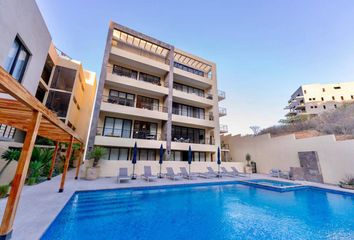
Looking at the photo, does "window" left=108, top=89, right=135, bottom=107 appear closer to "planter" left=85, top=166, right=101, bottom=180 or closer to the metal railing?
"planter" left=85, top=166, right=101, bottom=180

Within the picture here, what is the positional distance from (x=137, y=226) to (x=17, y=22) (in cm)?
891

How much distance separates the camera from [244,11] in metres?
13.6

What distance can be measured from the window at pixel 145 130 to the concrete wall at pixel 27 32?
1042 centimetres

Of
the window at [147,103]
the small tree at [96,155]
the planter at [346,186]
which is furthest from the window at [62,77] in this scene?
the planter at [346,186]

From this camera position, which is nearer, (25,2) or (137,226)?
(137,226)

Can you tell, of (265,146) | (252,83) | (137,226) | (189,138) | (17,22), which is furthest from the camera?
(252,83)

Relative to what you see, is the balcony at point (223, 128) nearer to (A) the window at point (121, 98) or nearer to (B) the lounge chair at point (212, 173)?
(B) the lounge chair at point (212, 173)

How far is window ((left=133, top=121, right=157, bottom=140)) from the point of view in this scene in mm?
17438

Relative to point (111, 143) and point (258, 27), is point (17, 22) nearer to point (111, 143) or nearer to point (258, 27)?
point (111, 143)

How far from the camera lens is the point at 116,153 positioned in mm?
15930

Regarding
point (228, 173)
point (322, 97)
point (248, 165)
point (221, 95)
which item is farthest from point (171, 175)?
point (322, 97)

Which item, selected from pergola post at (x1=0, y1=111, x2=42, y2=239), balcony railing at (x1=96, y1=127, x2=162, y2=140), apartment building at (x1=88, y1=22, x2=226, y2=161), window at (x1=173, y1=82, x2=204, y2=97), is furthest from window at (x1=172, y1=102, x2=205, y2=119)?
pergola post at (x1=0, y1=111, x2=42, y2=239)

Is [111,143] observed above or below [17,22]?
below

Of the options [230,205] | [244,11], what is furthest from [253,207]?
[244,11]
